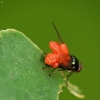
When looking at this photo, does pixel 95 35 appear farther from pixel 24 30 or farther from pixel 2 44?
pixel 2 44

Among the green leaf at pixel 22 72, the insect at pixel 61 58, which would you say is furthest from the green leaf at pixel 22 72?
the insect at pixel 61 58

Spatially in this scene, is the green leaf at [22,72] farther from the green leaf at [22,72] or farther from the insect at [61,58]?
the insect at [61,58]

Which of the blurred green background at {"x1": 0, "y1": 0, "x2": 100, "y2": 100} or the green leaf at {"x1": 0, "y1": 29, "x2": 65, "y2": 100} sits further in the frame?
the blurred green background at {"x1": 0, "y1": 0, "x2": 100, "y2": 100}

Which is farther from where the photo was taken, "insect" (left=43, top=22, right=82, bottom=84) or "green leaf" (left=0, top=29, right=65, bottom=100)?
"insect" (left=43, top=22, right=82, bottom=84)

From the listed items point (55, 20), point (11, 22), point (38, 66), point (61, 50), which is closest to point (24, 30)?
point (11, 22)

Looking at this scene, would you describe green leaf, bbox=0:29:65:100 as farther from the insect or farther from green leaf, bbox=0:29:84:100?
the insect

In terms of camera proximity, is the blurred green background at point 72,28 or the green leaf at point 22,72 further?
the blurred green background at point 72,28

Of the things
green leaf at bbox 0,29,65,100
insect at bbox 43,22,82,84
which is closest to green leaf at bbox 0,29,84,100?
green leaf at bbox 0,29,65,100
